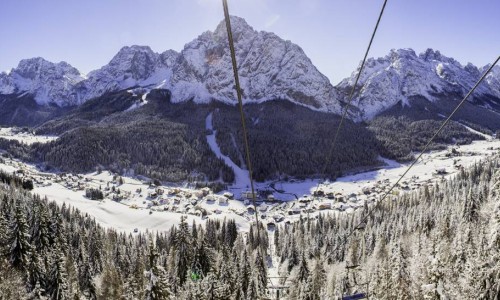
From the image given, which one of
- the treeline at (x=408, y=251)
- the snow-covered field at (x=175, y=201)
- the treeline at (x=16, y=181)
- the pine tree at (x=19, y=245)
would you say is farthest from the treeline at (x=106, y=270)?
the treeline at (x=16, y=181)

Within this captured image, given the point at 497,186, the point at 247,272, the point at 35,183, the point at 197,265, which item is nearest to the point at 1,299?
the point at 197,265

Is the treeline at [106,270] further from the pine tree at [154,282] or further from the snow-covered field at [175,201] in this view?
the snow-covered field at [175,201]

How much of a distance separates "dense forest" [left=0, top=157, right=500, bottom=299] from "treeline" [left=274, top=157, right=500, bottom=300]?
178mm

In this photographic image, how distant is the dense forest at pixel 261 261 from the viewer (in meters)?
28.0

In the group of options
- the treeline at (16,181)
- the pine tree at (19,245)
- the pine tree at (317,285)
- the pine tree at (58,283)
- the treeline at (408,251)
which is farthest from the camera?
the treeline at (16,181)

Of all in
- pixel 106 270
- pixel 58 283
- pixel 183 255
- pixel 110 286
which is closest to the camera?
pixel 58 283

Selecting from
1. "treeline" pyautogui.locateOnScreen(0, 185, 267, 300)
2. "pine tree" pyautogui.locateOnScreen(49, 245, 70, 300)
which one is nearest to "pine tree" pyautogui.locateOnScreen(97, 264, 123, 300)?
"treeline" pyautogui.locateOnScreen(0, 185, 267, 300)

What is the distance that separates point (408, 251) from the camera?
241ft

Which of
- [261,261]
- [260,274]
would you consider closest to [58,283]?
[260,274]

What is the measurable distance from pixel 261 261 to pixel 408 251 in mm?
32046

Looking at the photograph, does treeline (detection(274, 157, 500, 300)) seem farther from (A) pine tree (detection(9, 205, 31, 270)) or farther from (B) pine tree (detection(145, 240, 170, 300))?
(A) pine tree (detection(9, 205, 31, 270))

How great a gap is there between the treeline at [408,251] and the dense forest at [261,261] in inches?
7.0

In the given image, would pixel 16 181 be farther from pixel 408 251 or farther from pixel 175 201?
pixel 408 251

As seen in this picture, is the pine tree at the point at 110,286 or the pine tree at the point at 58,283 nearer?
the pine tree at the point at 58,283
